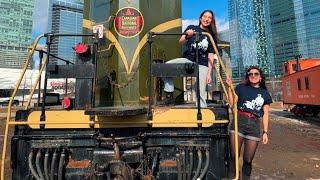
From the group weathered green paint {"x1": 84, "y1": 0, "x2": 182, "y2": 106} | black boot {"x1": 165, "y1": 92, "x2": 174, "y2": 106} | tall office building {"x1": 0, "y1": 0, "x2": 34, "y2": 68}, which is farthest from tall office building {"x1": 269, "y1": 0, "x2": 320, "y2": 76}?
black boot {"x1": 165, "y1": 92, "x2": 174, "y2": 106}

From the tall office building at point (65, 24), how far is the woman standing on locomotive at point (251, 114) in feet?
8.97

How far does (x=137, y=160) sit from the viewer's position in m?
3.65

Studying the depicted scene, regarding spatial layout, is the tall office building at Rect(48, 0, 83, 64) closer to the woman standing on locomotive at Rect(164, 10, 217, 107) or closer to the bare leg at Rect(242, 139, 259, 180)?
the woman standing on locomotive at Rect(164, 10, 217, 107)

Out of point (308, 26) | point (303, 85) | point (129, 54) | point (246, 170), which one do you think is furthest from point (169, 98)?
point (308, 26)

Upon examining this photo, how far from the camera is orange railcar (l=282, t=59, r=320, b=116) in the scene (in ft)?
56.6

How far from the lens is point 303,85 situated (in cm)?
1911

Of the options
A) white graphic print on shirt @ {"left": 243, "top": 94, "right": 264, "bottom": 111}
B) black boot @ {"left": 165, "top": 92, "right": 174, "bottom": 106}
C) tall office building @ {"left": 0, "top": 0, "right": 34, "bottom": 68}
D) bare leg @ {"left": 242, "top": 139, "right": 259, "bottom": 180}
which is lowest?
bare leg @ {"left": 242, "top": 139, "right": 259, "bottom": 180}

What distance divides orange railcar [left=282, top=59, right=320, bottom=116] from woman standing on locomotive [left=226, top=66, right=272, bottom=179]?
528 inches

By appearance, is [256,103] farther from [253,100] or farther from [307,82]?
[307,82]

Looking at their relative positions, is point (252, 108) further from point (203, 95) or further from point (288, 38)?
point (288, 38)

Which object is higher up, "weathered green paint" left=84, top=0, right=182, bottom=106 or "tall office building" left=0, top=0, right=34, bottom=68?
"tall office building" left=0, top=0, right=34, bottom=68

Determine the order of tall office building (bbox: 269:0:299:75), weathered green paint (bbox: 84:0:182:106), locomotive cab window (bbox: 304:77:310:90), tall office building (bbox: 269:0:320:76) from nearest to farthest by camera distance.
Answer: weathered green paint (bbox: 84:0:182:106) < locomotive cab window (bbox: 304:77:310:90) < tall office building (bbox: 269:0:320:76) < tall office building (bbox: 269:0:299:75)

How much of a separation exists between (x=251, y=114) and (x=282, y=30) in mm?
119529

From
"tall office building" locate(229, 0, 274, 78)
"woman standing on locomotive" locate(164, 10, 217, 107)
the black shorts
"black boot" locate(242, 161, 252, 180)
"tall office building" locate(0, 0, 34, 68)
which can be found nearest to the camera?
"woman standing on locomotive" locate(164, 10, 217, 107)
